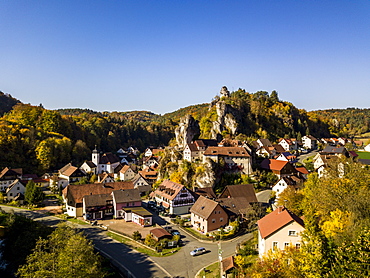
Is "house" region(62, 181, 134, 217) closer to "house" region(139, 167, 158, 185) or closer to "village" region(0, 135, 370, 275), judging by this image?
"village" region(0, 135, 370, 275)

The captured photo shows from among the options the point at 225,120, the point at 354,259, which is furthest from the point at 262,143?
the point at 354,259

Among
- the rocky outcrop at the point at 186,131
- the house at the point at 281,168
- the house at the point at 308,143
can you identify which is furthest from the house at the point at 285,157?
the house at the point at 308,143

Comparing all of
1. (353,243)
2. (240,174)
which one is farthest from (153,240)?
(240,174)

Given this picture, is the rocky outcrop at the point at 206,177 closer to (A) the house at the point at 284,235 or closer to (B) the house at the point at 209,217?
(B) the house at the point at 209,217

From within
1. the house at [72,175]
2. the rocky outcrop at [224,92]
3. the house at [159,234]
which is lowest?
the house at [159,234]

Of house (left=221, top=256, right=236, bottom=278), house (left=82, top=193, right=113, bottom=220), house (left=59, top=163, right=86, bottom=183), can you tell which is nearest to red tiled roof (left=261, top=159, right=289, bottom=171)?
house (left=82, top=193, right=113, bottom=220)

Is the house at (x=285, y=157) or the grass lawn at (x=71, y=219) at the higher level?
the house at (x=285, y=157)

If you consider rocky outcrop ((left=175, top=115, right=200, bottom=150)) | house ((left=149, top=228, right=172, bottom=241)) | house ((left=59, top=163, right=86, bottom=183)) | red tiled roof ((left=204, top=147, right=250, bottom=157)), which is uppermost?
rocky outcrop ((left=175, top=115, right=200, bottom=150))
